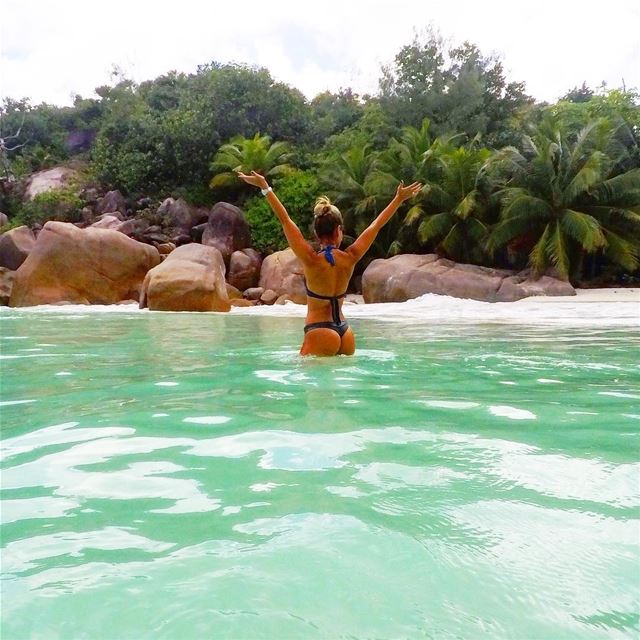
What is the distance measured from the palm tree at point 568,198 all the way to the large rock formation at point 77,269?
35.5 feet

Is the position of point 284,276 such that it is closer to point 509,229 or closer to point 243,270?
point 243,270

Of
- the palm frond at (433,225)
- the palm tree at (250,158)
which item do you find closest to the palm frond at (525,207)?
the palm frond at (433,225)

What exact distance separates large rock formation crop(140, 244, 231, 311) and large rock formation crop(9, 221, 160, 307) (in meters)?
2.74

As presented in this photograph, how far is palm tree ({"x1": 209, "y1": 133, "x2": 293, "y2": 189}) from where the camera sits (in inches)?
953

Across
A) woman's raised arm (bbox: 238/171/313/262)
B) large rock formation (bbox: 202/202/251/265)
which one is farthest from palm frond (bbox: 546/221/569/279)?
woman's raised arm (bbox: 238/171/313/262)

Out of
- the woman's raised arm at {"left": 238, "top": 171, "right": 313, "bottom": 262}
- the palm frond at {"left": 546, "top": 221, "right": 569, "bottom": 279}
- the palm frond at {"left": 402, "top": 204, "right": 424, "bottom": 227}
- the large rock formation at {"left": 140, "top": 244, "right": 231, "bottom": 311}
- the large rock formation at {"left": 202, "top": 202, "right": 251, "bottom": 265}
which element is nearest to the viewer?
the woman's raised arm at {"left": 238, "top": 171, "right": 313, "bottom": 262}

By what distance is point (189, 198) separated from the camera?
2638 centimetres

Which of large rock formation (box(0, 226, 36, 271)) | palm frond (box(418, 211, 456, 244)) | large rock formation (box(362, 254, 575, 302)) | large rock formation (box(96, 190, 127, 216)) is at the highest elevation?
large rock formation (box(96, 190, 127, 216))

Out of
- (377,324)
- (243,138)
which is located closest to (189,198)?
(243,138)

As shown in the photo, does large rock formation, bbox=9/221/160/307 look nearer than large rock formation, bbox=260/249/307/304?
Yes

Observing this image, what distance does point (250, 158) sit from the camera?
24.2 m

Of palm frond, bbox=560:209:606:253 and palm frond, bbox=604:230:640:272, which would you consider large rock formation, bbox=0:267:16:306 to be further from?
palm frond, bbox=604:230:640:272

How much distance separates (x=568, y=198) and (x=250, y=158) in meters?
11.8

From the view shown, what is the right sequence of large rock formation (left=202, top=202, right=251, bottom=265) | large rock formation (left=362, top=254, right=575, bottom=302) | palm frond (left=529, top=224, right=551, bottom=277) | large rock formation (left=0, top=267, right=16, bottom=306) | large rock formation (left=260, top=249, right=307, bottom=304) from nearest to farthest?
large rock formation (left=362, top=254, right=575, bottom=302) < palm frond (left=529, top=224, right=551, bottom=277) < large rock formation (left=0, top=267, right=16, bottom=306) < large rock formation (left=260, top=249, right=307, bottom=304) < large rock formation (left=202, top=202, right=251, bottom=265)
